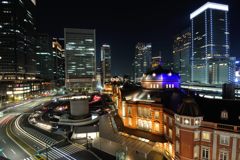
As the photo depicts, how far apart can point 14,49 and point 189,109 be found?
15705 cm

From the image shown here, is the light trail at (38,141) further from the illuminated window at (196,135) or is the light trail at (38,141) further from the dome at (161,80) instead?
the dome at (161,80)

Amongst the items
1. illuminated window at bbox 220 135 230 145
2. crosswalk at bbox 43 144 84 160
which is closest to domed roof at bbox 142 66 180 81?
illuminated window at bbox 220 135 230 145

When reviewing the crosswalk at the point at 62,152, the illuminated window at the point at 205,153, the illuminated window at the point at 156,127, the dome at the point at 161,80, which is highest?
the dome at the point at 161,80

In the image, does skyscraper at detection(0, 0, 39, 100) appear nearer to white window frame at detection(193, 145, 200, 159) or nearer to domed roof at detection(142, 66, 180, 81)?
domed roof at detection(142, 66, 180, 81)

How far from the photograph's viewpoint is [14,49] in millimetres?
137125

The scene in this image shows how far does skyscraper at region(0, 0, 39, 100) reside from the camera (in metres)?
131

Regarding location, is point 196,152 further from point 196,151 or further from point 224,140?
point 224,140

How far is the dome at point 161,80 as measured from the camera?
53.5 metres

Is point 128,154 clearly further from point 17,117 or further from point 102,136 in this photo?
point 17,117

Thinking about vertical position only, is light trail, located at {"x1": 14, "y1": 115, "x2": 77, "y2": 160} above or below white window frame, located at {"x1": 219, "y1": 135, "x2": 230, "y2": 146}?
below

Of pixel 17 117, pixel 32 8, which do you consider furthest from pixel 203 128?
pixel 32 8

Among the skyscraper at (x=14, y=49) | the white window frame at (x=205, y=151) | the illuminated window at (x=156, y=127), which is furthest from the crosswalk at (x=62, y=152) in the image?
the skyscraper at (x=14, y=49)

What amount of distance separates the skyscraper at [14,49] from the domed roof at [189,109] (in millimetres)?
138479

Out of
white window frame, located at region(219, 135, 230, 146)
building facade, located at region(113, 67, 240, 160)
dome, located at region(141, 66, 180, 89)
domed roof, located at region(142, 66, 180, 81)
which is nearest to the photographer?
white window frame, located at region(219, 135, 230, 146)
